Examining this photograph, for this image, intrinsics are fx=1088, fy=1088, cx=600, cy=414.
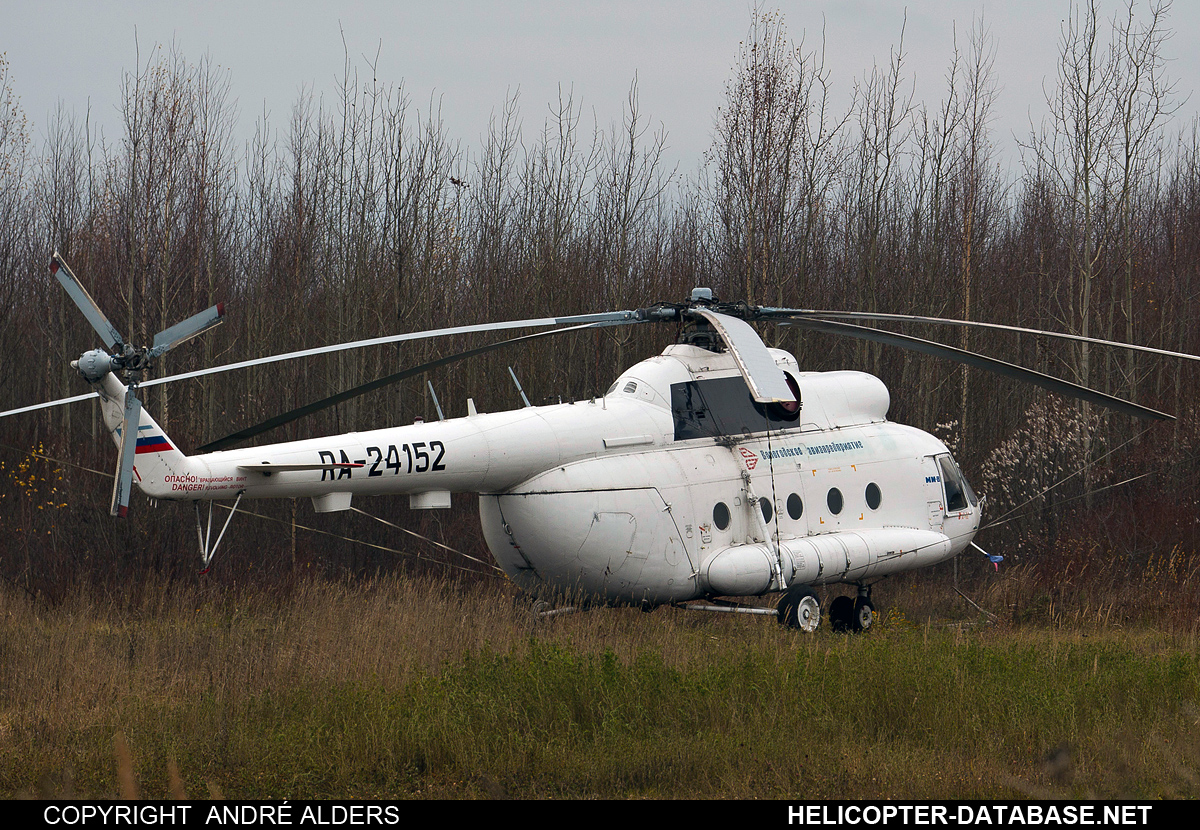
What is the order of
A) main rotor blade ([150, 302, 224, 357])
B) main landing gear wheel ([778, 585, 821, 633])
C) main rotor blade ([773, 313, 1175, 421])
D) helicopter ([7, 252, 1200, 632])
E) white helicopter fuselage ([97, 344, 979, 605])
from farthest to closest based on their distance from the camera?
main landing gear wheel ([778, 585, 821, 633]) < main rotor blade ([773, 313, 1175, 421]) < white helicopter fuselage ([97, 344, 979, 605]) < helicopter ([7, 252, 1200, 632]) < main rotor blade ([150, 302, 224, 357])

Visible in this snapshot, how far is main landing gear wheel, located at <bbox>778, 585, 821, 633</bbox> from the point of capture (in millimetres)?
11156

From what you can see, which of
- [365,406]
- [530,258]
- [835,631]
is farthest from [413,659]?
[530,258]

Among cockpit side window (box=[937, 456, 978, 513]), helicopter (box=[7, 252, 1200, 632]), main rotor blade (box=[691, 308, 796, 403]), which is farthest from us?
cockpit side window (box=[937, 456, 978, 513])

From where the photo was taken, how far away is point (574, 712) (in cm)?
751

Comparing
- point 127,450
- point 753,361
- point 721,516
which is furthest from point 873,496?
point 127,450

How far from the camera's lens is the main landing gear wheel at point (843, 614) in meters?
12.3

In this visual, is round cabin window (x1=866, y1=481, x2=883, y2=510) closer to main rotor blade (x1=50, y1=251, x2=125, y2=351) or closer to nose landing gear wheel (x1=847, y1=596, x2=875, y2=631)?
nose landing gear wheel (x1=847, y1=596, x2=875, y2=631)

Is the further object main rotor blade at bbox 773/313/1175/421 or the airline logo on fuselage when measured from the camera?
main rotor blade at bbox 773/313/1175/421

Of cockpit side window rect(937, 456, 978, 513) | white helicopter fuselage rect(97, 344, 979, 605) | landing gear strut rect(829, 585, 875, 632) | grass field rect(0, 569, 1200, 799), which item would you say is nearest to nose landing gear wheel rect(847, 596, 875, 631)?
landing gear strut rect(829, 585, 875, 632)

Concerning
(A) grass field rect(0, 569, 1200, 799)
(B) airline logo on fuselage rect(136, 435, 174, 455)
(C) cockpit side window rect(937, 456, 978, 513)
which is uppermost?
(B) airline logo on fuselage rect(136, 435, 174, 455)

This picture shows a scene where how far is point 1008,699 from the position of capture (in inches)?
302

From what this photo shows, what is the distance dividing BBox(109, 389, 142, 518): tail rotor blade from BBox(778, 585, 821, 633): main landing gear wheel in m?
6.37

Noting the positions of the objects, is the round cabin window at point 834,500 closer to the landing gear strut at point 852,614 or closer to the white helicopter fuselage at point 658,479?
the white helicopter fuselage at point 658,479
